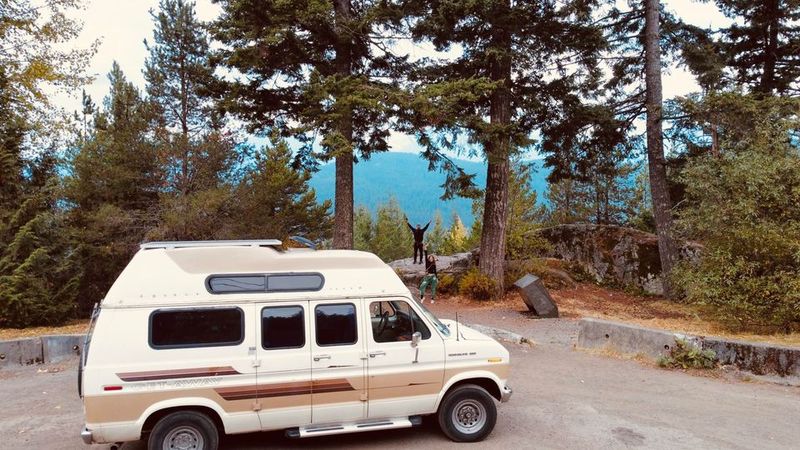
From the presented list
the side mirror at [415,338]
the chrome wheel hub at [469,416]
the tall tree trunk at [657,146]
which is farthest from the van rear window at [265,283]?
the tall tree trunk at [657,146]

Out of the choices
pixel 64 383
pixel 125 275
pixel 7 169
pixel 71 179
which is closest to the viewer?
pixel 125 275

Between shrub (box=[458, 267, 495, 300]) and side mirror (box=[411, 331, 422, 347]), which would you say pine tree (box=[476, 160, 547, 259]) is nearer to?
shrub (box=[458, 267, 495, 300])

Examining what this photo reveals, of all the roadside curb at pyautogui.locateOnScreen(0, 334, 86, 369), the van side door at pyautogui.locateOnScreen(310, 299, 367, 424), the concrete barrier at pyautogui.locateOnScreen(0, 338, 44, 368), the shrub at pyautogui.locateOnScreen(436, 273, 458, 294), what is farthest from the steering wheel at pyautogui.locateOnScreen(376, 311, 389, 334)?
the shrub at pyautogui.locateOnScreen(436, 273, 458, 294)

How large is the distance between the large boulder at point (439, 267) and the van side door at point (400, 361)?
A: 45.5ft

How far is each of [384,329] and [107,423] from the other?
3242 mm

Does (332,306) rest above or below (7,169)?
below

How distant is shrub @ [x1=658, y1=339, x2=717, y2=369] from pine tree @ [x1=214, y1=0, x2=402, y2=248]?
336 inches

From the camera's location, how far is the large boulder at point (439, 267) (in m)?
21.2

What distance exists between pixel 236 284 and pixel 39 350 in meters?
7.77

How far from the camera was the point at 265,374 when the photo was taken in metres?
6.04

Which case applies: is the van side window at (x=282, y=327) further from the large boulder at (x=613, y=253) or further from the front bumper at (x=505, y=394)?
the large boulder at (x=613, y=253)

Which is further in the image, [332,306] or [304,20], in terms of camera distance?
[304,20]

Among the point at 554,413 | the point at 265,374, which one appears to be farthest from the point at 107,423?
the point at 554,413

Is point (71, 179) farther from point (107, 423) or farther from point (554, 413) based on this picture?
point (554, 413)
